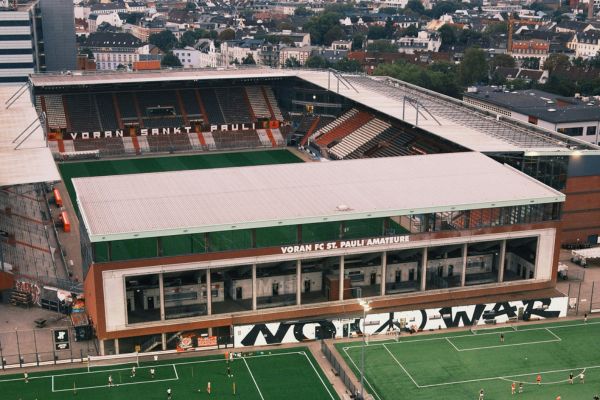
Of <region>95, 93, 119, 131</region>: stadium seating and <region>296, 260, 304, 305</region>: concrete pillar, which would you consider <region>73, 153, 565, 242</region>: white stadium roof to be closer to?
<region>296, 260, 304, 305</region>: concrete pillar

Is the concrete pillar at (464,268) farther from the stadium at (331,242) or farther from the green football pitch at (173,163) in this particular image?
the green football pitch at (173,163)

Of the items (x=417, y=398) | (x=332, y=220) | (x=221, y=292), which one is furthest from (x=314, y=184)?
(x=417, y=398)

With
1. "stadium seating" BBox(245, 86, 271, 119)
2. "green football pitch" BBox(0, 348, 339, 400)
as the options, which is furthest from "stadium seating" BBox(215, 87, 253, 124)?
"green football pitch" BBox(0, 348, 339, 400)

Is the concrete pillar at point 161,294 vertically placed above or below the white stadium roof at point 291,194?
below

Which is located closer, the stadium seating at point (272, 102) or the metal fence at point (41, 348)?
the metal fence at point (41, 348)

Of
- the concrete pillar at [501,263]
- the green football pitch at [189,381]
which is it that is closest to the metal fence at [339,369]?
the green football pitch at [189,381]

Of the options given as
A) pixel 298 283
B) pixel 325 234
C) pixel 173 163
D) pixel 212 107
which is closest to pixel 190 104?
pixel 212 107
